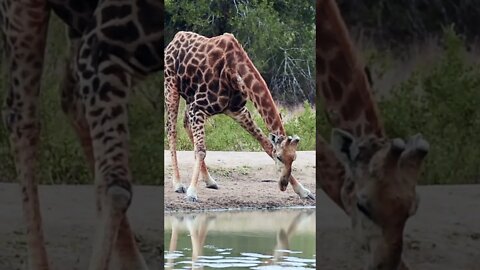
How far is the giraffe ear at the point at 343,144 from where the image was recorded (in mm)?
3467

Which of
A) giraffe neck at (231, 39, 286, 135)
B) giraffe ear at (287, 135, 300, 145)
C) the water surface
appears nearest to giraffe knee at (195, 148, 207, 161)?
the water surface

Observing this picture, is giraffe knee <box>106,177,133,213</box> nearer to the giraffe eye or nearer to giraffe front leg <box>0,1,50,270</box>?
giraffe front leg <box>0,1,50,270</box>

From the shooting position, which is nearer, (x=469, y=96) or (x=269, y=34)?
(x=469, y=96)

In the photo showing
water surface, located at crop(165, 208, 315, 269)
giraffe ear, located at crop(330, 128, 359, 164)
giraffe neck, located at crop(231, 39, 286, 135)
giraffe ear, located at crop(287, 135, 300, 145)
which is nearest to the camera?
giraffe ear, located at crop(330, 128, 359, 164)

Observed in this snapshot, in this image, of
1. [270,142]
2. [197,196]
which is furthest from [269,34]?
[197,196]

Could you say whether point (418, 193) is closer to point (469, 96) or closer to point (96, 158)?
point (469, 96)

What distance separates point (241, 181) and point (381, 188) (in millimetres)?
2710

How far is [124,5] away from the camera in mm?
3531

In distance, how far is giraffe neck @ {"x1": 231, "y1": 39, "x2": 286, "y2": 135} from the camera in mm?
5926

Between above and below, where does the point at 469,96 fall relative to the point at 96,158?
above

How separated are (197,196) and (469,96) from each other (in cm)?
288

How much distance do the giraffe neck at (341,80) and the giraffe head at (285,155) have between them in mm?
2303

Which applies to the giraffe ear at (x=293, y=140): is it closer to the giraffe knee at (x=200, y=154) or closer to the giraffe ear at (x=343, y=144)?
the giraffe knee at (x=200, y=154)

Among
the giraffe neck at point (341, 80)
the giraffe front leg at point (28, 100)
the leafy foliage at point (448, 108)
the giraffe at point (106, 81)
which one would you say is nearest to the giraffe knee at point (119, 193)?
the giraffe at point (106, 81)
